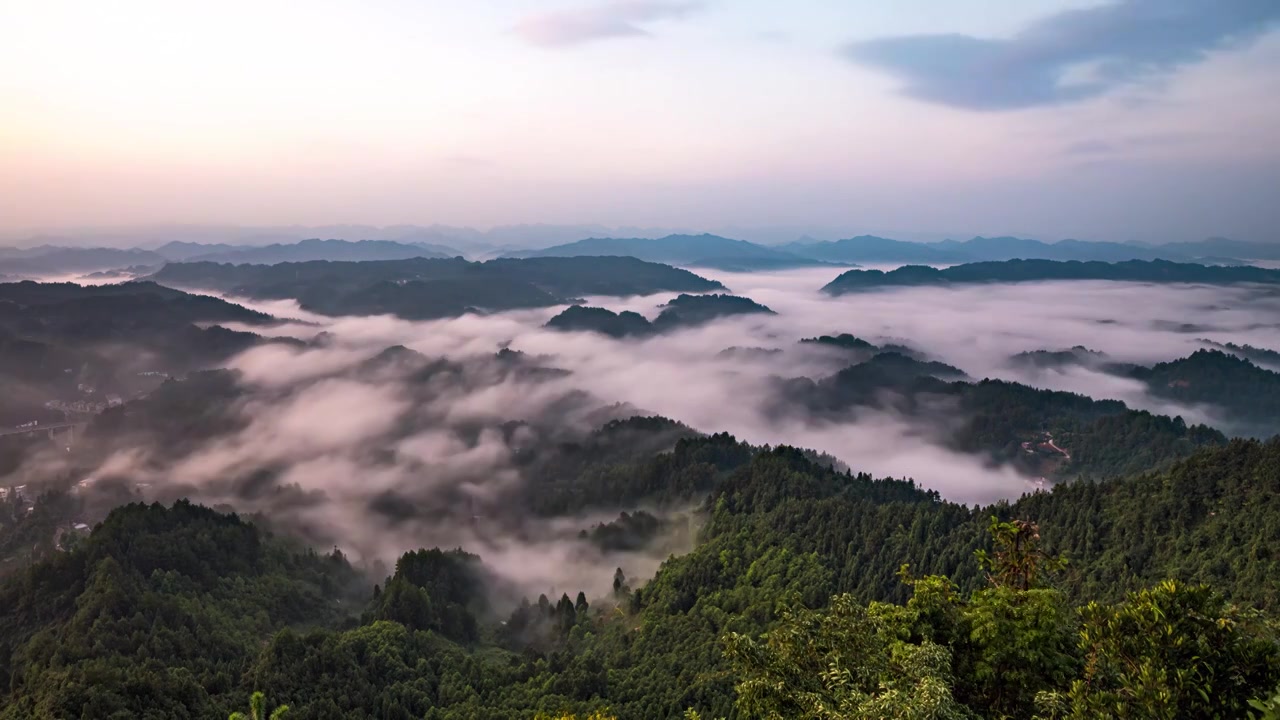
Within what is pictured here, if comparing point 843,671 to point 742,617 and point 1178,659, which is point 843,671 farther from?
point 742,617

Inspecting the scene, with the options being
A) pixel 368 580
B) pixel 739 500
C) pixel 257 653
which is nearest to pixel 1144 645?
pixel 257 653

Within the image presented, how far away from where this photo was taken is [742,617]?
112 m

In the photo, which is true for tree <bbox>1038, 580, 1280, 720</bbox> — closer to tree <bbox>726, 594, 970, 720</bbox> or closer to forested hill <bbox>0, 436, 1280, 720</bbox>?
forested hill <bbox>0, 436, 1280, 720</bbox>

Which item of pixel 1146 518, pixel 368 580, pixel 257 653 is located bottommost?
pixel 368 580

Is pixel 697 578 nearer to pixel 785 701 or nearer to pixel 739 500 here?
pixel 739 500

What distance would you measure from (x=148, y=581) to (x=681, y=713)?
10493cm

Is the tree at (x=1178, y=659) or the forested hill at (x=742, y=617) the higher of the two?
the tree at (x=1178, y=659)

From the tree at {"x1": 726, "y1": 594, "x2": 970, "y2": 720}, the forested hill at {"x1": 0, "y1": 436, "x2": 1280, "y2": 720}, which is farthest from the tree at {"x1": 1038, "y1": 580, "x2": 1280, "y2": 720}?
the tree at {"x1": 726, "y1": 594, "x2": 970, "y2": 720}

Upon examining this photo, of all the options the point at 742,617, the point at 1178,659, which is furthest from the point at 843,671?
the point at 742,617

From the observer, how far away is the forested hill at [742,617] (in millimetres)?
21703

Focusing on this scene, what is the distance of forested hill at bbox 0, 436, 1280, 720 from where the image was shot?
21703mm

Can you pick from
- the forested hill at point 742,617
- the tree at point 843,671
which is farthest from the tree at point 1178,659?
the tree at point 843,671

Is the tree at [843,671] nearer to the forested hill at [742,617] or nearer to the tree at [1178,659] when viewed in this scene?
the forested hill at [742,617]

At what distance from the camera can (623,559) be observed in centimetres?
17450
